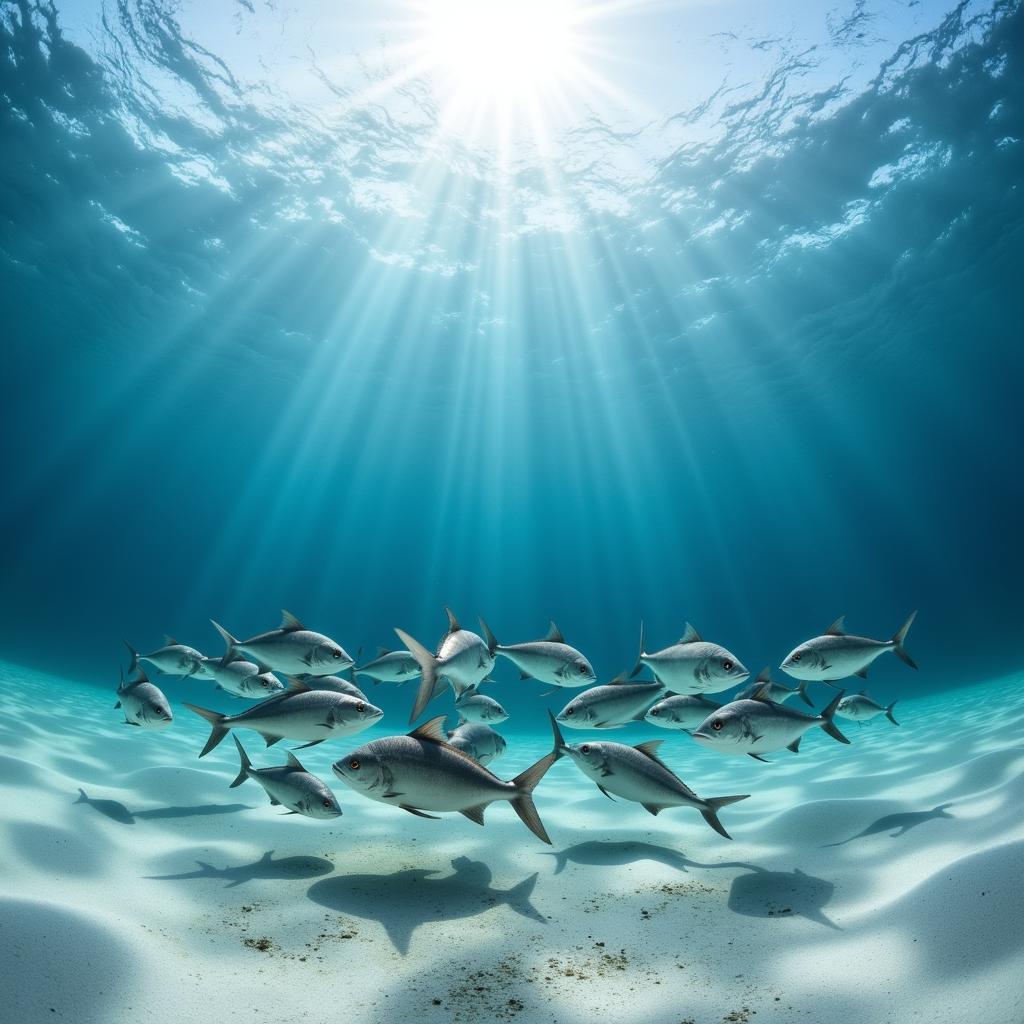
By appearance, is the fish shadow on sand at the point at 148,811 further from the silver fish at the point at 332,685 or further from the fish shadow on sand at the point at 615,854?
the fish shadow on sand at the point at 615,854

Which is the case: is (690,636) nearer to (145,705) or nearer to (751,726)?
(751,726)

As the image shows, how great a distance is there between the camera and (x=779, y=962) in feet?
8.43

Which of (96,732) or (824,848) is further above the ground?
(824,848)

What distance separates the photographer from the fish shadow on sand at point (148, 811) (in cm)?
443

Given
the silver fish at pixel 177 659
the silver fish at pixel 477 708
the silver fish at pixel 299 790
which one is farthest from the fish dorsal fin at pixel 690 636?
the silver fish at pixel 177 659

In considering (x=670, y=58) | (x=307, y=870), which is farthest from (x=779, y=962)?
(x=670, y=58)

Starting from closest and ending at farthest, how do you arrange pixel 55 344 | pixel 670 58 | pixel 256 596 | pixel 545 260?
pixel 670 58 < pixel 545 260 < pixel 55 344 < pixel 256 596

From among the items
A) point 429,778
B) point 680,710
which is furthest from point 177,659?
point 680,710

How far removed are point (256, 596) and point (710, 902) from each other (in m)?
109

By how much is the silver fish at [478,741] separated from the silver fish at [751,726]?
5.53ft

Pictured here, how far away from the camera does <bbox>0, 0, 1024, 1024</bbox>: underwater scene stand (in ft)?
8.86

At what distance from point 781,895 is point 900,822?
1.44 metres

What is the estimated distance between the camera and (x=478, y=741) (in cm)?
442

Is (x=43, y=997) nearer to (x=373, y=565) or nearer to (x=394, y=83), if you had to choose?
(x=394, y=83)
